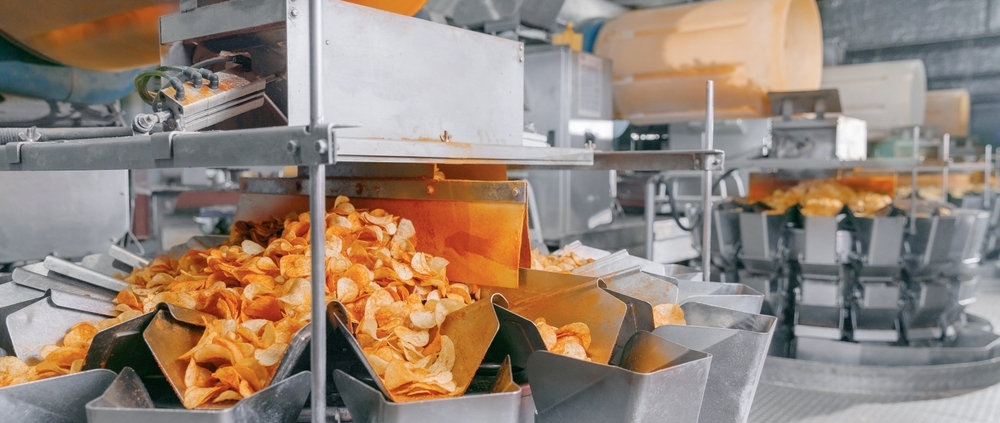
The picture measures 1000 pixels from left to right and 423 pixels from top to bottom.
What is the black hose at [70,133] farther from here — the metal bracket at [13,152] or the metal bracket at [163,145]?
the metal bracket at [163,145]

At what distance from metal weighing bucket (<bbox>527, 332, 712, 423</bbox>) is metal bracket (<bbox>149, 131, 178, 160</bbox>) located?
60 cm

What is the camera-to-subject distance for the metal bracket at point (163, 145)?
0.94 m

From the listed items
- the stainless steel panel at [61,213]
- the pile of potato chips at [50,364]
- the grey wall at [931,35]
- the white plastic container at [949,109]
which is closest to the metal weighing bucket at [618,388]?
the pile of potato chips at [50,364]

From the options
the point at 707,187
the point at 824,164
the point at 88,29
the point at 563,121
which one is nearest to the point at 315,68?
the point at 707,187

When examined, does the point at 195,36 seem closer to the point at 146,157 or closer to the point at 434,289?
the point at 146,157

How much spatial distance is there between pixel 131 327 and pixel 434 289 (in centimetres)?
50

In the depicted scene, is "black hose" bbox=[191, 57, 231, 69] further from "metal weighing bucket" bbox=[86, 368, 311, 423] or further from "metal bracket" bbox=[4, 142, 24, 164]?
"metal weighing bucket" bbox=[86, 368, 311, 423]

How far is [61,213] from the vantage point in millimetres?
2268

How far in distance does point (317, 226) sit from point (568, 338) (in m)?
0.49

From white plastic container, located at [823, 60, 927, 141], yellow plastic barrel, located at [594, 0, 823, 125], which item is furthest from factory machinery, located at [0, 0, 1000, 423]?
white plastic container, located at [823, 60, 927, 141]

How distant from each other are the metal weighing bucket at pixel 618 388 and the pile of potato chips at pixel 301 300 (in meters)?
0.14

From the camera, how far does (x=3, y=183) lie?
2.10 m

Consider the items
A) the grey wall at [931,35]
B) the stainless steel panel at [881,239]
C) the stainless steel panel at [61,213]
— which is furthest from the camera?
the grey wall at [931,35]

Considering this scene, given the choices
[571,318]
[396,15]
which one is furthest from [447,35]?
[571,318]
